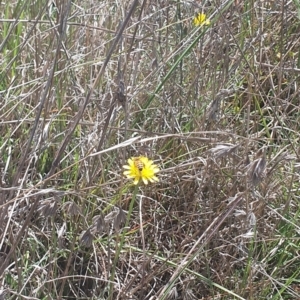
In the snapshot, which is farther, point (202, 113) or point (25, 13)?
point (25, 13)

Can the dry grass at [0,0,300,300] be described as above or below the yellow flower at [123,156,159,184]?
below

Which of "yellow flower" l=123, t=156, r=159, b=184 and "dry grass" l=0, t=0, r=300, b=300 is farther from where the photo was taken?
"dry grass" l=0, t=0, r=300, b=300

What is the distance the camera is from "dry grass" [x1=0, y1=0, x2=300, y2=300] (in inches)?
42.4

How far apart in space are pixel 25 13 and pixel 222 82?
0.60 meters

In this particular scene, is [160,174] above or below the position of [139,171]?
below

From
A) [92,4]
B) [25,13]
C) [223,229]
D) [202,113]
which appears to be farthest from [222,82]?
[25,13]

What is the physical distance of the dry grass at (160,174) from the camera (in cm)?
108

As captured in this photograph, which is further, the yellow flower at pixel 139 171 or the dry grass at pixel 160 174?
the dry grass at pixel 160 174

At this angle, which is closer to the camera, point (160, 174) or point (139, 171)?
point (139, 171)

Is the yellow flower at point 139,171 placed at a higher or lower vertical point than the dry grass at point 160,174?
higher

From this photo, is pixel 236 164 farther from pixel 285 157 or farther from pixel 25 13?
pixel 25 13

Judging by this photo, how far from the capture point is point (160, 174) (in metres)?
1.15

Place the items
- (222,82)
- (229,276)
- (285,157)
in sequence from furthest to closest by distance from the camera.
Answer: (222,82), (229,276), (285,157)

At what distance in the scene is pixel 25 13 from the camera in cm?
162
